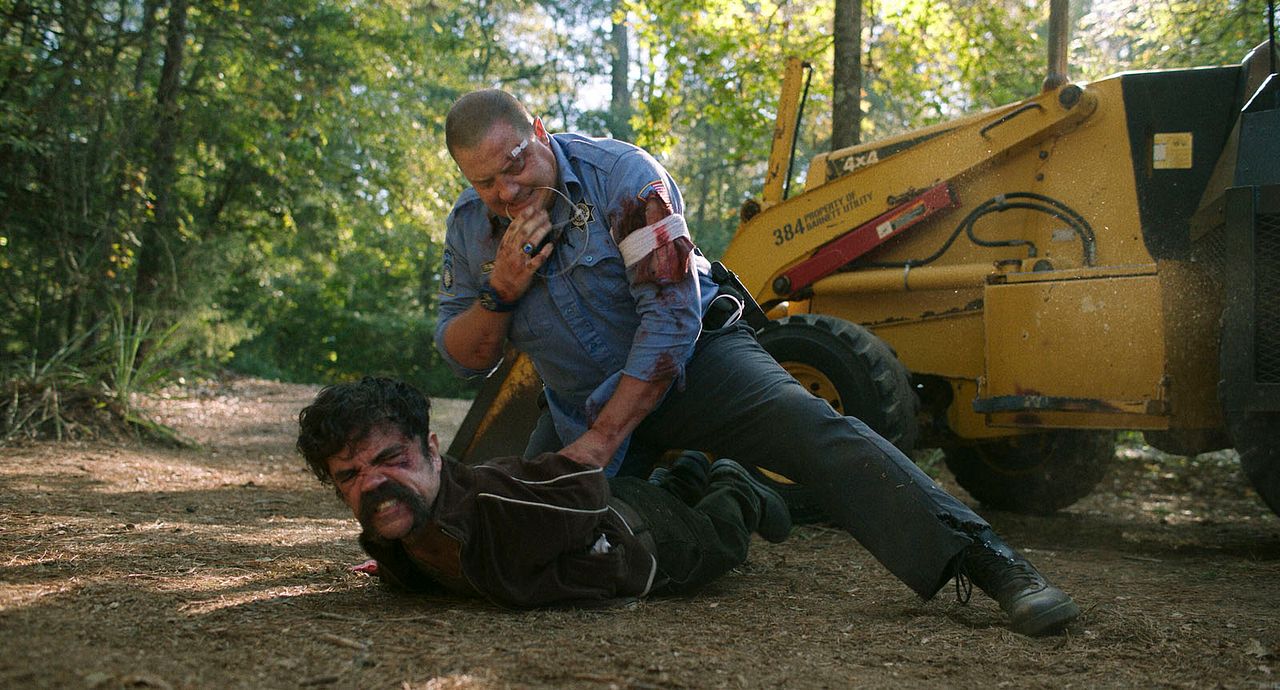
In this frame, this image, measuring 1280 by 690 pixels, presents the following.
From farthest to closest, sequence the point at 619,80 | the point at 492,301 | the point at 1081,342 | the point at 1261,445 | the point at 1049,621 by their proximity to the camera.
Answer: the point at 619,80
the point at 1081,342
the point at 1261,445
the point at 492,301
the point at 1049,621

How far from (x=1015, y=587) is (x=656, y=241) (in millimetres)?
1360

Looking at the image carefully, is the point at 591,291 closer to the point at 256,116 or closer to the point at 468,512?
the point at 468,512

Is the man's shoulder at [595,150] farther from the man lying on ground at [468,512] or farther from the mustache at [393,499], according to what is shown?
the mustache at [393,499]

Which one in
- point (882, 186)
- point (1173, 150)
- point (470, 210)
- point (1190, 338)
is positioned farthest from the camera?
point (882, 186)

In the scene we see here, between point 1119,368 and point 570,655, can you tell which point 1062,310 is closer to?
point 1119,368

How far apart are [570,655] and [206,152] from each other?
10092mm

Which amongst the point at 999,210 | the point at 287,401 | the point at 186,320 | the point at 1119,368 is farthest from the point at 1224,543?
the point at 287,401

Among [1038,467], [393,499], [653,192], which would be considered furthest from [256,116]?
[393,499]

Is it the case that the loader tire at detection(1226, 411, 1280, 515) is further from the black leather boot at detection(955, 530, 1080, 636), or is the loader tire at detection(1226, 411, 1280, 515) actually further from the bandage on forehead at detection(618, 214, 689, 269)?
the bandage on forehead at detection(618, 214, 689, 269)

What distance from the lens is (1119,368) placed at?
507 centimetres

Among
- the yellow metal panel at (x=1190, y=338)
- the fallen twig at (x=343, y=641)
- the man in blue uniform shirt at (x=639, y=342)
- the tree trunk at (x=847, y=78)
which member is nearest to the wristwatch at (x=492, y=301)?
the man in blue uniform shirt at (x=639, y=342)

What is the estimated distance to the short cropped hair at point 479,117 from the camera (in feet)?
10.7

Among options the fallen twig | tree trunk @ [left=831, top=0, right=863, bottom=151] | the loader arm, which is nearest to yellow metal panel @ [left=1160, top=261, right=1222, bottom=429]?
the loader arm

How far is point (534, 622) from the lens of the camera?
2961mm
